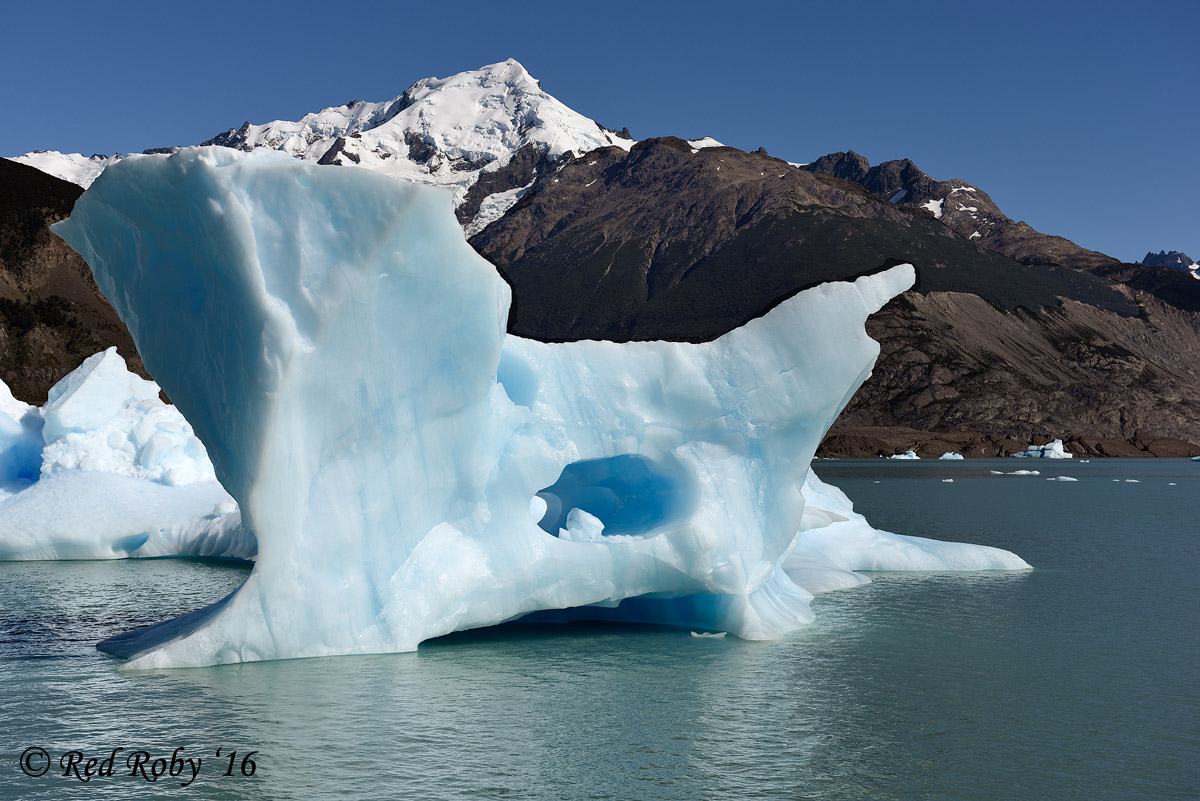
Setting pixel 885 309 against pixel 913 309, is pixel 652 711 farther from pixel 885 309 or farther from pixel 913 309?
pixel 913 309

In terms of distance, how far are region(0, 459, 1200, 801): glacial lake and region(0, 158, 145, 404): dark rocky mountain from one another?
8335 centimetres

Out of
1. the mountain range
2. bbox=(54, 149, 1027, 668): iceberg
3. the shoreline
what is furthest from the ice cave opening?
the shoreline

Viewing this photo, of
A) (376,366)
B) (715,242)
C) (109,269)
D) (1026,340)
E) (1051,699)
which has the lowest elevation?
(1051,699)

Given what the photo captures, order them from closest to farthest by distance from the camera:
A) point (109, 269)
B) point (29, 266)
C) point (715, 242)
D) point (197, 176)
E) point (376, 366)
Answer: point (197, 176) → point (376, 366) → point (109, 269) → point (29, 266) → point (715, 242)

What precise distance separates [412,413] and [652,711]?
370 cm

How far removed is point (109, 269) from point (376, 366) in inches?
125

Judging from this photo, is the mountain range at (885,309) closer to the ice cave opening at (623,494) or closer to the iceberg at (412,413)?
the ice cave opening at (623,494)

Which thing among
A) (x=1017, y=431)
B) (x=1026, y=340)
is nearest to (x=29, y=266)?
(x=1017, y=431)

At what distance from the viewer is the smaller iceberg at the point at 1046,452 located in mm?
98750

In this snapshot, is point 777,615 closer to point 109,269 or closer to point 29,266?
point 109,269

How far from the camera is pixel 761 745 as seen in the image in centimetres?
752

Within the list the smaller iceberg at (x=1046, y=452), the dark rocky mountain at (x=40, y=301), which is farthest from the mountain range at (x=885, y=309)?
the smaller iceberg at (x=1046, y=452)

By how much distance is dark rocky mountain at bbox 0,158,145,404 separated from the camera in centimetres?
8862

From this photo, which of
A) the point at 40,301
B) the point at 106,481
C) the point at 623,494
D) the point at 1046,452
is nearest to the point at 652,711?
the point at 623,494
